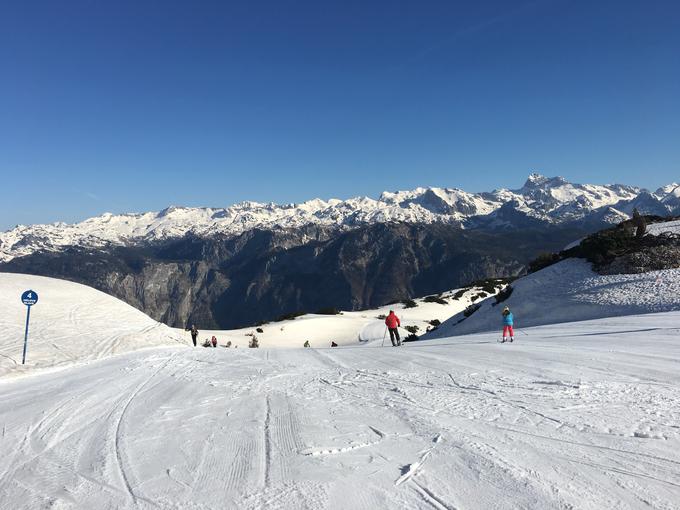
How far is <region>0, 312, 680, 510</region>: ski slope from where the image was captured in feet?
14.3

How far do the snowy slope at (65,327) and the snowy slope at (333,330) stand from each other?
420 inches

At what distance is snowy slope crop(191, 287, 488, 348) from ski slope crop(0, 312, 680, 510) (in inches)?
1090

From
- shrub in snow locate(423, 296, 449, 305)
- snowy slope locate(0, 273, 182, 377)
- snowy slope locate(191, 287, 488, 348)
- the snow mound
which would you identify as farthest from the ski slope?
shrub in snow locate(423, 296, 449, 305)

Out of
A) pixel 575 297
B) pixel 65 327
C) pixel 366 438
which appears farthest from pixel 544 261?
pixel 65 327

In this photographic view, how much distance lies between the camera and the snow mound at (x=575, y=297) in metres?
19.8

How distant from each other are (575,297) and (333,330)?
88.4 ft

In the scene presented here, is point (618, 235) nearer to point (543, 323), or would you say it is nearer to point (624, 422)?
point (543, 323)

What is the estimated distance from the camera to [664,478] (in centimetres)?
425

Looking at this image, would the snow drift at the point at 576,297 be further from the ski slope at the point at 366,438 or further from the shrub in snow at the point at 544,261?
the ski slope at the point at 366,438

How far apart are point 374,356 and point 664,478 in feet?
33.1

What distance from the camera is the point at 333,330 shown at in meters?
45.1

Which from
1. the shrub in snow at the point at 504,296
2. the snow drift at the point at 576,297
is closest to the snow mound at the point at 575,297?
the snow drift at the point at 576,297

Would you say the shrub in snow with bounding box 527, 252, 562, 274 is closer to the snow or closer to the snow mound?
the snow mound

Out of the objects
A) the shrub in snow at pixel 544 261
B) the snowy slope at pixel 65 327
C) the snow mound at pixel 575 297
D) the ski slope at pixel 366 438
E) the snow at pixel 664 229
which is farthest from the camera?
the shrub in snow at pixel 544 261
